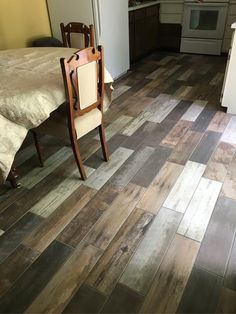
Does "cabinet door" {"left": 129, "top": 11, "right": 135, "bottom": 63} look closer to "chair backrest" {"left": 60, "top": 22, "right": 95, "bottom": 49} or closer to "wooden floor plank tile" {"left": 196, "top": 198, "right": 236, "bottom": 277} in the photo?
"chair backrest" {"left": 60, "top": 22, "right": 95, "bottom": 49}

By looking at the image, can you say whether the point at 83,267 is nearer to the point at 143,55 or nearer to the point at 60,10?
the point at 60,10

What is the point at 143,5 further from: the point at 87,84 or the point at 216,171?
the point at 216,171

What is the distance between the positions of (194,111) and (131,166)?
1261mm

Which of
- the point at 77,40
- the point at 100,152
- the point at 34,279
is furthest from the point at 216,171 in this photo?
the point at 77,40

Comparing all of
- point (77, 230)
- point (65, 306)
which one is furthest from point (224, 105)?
point (65, 306)

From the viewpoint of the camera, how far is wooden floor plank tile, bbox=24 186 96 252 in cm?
165

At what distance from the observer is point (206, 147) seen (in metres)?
2.46

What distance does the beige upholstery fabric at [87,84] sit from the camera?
1740 millimetres

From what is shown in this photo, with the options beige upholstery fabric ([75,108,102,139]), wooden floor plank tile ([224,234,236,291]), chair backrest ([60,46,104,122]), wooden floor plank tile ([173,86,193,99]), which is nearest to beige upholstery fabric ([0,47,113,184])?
chair backrest ([60,46,104,122])

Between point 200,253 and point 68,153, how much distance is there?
1.42 meters

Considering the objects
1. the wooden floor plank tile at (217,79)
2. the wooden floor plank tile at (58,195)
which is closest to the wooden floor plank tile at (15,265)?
the wooden floor plank tile at (58,195)

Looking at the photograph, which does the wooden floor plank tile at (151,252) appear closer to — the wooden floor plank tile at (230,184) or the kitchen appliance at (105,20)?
the wooden floor plank tile at (230,184)

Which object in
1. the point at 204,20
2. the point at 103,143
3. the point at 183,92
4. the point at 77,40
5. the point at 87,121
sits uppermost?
the point at 77,40

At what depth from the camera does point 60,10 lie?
3.50 m
